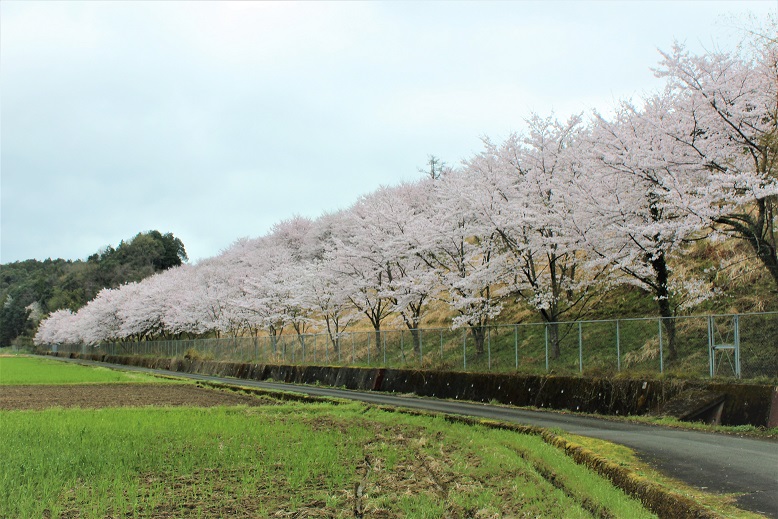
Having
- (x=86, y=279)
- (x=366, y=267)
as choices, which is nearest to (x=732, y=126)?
(x=366, y=267)

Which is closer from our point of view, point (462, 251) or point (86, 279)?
point (462, 251)

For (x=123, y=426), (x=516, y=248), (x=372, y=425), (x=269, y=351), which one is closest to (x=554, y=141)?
(x=516, y=248)

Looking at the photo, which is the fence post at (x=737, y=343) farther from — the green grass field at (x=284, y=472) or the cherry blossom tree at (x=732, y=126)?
the green grass field at (x=284, y=472)

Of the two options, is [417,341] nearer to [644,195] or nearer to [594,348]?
[594,348]

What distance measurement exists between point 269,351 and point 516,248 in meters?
26.7

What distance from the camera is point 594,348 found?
2278cm

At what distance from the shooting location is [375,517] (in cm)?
641

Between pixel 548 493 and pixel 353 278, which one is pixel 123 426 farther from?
pixel 353 278

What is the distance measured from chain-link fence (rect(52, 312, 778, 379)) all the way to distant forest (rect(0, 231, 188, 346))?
256ft

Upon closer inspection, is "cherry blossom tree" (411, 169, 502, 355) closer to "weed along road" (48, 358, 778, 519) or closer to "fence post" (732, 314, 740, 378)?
"weed along road" (48, 358, 778, 519)

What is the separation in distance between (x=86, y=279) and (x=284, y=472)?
12665cm

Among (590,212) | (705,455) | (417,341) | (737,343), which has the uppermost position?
(590,212)

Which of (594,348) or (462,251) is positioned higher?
(462,251)

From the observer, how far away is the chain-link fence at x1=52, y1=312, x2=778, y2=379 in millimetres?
15234
